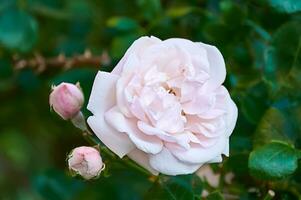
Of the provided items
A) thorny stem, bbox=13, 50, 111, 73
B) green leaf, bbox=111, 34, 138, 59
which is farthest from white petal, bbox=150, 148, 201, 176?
thorny stem, bbox=13, 50, 111, 73

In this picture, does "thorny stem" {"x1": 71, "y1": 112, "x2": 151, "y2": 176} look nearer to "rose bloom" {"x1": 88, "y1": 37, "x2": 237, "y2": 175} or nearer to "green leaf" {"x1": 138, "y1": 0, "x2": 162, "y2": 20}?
"rose bloom" {"x1": 88, "y1": 37, "x2": 237, "y2": 175}

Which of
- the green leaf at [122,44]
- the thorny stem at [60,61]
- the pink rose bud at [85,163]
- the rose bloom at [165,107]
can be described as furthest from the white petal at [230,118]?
the thorny stem at [60,61]

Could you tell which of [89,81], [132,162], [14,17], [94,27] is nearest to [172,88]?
[132,162]

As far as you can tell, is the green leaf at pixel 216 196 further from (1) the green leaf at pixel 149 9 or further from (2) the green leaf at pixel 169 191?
(1) the green leaf at pixel 149 9

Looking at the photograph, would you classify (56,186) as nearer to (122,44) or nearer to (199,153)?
(122,44)

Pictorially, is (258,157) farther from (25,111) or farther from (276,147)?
(25,111)

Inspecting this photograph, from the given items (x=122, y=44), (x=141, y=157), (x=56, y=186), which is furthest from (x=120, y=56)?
(x=141, y=157)
